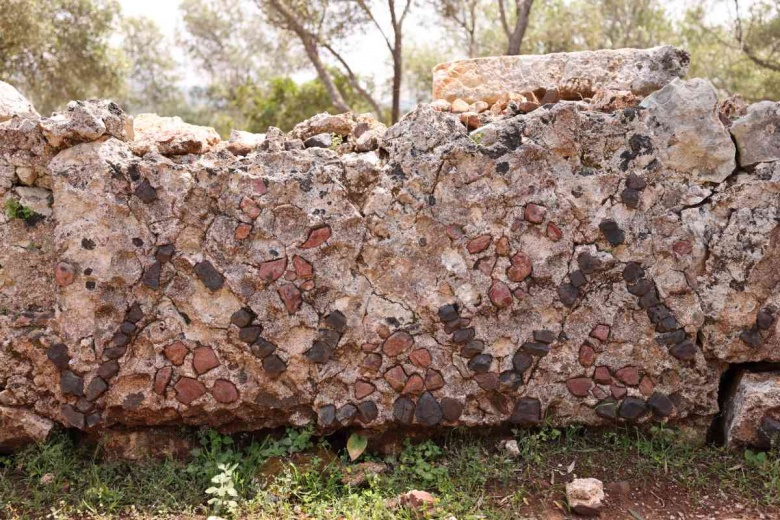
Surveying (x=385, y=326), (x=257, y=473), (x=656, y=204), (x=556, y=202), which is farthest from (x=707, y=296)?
(x=257, y=473)

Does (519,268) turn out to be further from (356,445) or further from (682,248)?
(356,445)

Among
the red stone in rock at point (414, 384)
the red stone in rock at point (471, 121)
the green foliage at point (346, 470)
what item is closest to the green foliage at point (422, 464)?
the green foliage at point (346, 470)

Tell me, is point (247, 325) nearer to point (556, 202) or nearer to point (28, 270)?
point (28, 270)

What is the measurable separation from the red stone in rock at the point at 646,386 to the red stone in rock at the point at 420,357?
3.87 ft

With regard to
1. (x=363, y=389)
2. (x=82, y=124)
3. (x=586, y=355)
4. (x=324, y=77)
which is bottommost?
(x=363, y=389)

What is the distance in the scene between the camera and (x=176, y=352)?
12.1 ft

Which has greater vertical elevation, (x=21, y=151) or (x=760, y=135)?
(x=21, y=151)

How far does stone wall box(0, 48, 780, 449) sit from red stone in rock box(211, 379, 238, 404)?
0.01m

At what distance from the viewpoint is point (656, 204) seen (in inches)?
148

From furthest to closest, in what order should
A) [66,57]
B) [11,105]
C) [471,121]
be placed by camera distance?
[66,57]
[11,105]
[471,121]

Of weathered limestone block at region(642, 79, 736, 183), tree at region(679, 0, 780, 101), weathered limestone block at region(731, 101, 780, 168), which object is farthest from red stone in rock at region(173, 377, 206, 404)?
tree at region(679, 0, 780, 101)

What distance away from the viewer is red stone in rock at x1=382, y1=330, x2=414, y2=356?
3729mm

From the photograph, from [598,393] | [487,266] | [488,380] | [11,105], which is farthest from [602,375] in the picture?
[11,105]

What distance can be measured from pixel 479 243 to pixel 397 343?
699 mm
